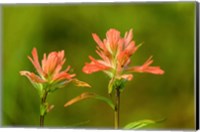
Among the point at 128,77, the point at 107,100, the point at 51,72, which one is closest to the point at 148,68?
the point at 128,77

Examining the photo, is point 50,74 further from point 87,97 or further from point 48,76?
point 87,97

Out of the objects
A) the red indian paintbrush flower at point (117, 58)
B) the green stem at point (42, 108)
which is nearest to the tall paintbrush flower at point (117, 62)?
the red indian paintbrush flower at point (117, 58)

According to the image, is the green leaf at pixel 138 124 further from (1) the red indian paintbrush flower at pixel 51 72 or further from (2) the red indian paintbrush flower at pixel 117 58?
(1) the red indian paintbrush flower at pixel 51 72

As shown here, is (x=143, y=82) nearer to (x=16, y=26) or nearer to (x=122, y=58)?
(x=122, y=58)

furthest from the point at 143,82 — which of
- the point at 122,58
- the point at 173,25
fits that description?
the point at 173,25

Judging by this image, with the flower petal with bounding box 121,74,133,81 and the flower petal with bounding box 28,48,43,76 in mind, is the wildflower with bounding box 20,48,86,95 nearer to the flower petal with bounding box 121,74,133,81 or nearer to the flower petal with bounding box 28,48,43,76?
the flower petal with bounding box 28,48,43,76
